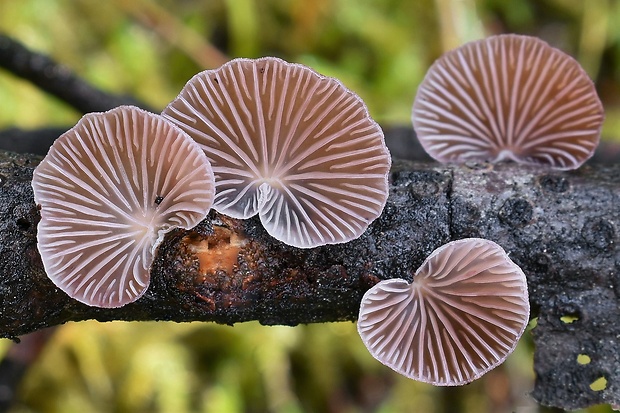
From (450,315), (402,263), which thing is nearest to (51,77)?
(402,263)

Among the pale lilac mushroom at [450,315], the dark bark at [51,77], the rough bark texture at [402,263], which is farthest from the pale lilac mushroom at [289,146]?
the dark bark at [51,77]

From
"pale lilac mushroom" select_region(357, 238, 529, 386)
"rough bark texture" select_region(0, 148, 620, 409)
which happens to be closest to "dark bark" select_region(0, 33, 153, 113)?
"rough bark texture" select_region(0, 148, 620, 409)

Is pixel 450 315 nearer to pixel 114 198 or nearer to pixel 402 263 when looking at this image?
pixel 402 263

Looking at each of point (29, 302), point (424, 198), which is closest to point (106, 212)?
point (29, 302)

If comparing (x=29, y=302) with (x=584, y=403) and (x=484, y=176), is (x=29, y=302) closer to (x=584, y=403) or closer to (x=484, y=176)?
(x=484, y=176)

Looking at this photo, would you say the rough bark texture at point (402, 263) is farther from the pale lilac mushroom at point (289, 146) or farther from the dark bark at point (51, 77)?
the dark bark at point (51, 77)

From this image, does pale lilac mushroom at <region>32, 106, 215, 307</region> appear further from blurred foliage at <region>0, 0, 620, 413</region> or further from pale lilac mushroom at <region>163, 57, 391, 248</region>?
blurred foliage at <region>0, 0, 620, 413</region>
